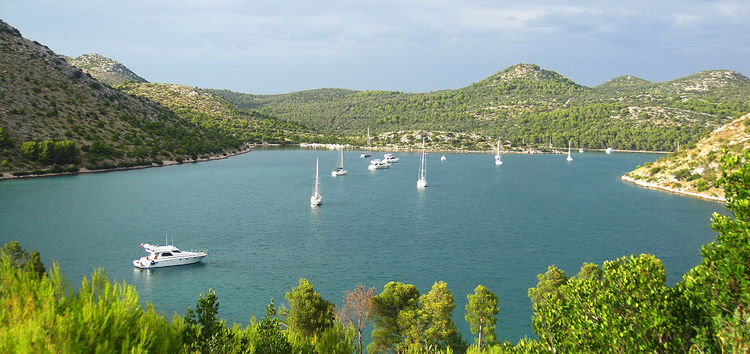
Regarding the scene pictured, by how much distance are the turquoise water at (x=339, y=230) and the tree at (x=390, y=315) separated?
545 cm

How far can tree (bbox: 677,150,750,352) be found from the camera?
27.0 ft

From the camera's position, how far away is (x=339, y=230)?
147 ft

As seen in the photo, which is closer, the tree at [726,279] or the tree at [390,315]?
the tree at [726,279]

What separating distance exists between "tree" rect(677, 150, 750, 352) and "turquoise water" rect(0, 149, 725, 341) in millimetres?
15123

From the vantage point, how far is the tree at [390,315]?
65.6 ft

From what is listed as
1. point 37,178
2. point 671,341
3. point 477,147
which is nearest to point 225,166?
point 37,178

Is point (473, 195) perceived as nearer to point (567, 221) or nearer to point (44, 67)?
point (567, 221)

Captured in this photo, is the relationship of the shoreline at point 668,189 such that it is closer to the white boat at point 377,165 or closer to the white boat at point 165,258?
the white boat at point 377,165

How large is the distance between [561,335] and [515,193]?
60.4 meters

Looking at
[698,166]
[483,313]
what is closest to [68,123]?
[483,313]

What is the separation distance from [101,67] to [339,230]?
178m

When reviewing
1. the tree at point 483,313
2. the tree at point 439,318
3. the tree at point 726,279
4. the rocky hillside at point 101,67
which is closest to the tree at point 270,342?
the tree at point 439,318

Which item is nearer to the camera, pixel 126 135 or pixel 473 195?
pixel 473 195

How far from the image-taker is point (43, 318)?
8.43 m
